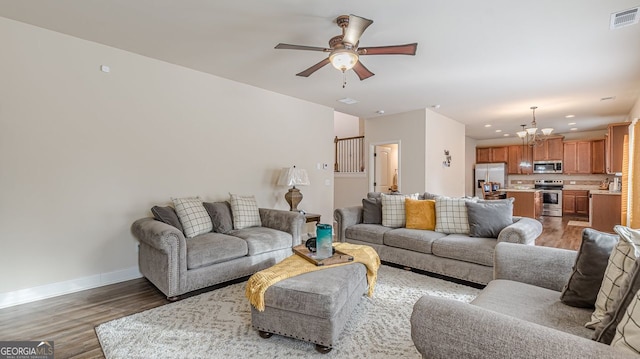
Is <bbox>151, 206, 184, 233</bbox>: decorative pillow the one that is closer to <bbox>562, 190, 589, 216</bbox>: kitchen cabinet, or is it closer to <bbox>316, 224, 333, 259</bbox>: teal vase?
<bbox>316, 224, 333, 259</bbox>: teal vase

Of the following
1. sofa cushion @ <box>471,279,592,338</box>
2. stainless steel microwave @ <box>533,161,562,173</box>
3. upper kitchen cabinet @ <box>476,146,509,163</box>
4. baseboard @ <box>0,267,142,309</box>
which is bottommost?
→ baseboard @ <box>0,267,142,309</box>

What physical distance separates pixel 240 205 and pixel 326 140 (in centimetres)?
256

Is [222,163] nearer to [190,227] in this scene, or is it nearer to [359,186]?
[190,227]

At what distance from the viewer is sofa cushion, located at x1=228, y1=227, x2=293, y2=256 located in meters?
3.29

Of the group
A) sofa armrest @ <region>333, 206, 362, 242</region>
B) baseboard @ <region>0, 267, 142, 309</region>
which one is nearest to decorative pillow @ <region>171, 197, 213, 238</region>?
baseboard @ <region>0, 267, 142, 309</region>

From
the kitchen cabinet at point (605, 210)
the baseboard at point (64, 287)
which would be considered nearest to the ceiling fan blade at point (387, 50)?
the baseboard at point (64, 287)

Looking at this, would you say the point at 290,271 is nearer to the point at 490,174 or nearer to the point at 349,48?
the point at 349,48

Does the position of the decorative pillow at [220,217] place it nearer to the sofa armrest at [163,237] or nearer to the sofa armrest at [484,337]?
the sofa armrest at [163,237]

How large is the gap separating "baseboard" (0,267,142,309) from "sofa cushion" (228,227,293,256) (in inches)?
48.2

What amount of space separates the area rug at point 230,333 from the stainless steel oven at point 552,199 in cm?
783

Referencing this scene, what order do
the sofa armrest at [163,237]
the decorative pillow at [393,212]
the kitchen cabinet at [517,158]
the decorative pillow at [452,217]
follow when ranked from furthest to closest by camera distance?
the kitchen cabinet at [517,158] < the decorative pillow at [393,212] < the decorative pillow at [452,217] < the sofa armrest at [163,237]

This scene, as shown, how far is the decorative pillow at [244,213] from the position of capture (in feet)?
12.3

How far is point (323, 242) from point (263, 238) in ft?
3.75

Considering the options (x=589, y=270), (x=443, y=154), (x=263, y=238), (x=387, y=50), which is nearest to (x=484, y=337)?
(x=589, y=270)
